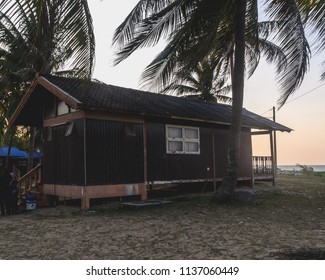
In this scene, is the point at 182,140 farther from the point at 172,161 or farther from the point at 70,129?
the point at 70,129

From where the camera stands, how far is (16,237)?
8070 mm

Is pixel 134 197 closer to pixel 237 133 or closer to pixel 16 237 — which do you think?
pixel 237 133

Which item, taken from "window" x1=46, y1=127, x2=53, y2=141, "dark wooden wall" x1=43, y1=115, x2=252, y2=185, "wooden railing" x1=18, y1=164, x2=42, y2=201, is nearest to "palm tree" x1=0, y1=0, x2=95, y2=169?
"dark wooden wall" x1=43, y1=115, x2=252, y2=185

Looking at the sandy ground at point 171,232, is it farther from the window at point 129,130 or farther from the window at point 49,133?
the window at point 49,133

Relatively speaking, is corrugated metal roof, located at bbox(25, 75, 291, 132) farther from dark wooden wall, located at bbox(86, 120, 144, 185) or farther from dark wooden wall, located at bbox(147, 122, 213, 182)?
dark wooden wall, located at bbox(147, 122, 213, 182)

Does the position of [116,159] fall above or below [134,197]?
above

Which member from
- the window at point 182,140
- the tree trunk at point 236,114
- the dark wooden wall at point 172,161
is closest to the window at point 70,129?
the dark wooden wall at point 172,161

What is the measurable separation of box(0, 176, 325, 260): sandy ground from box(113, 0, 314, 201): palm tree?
2375 mm

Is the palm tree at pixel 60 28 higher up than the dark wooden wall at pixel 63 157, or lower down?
higher up

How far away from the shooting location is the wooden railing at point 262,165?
19475 mm

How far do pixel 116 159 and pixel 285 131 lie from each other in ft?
36.3

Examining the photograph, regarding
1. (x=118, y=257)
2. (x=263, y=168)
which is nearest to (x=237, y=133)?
(x=118, y=257)

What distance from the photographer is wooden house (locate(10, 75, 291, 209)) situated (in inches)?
483

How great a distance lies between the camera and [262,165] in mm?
19844
